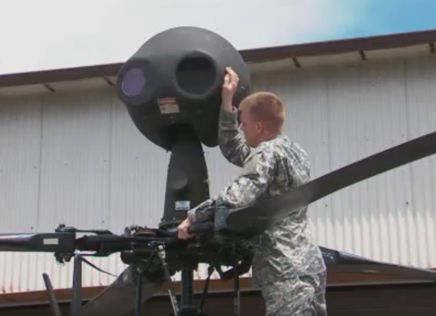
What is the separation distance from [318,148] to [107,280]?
3.04 m

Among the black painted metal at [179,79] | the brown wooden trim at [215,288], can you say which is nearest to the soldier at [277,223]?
the black painted metal at [179,79]

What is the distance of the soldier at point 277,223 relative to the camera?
3211 mm

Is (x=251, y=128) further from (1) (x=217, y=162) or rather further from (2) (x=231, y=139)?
(1) (x=217, y=162)

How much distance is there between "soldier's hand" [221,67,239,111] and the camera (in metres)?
3.65

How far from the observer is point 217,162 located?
11.1 m

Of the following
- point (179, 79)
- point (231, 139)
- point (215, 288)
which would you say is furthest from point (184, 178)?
point (215, 288)

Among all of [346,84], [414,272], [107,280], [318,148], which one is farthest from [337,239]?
[414,272]

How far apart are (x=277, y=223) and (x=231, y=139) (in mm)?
593

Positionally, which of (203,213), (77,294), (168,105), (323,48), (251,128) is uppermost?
(323,48)

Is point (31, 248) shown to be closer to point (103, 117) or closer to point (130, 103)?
point (130, 103)

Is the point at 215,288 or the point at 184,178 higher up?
the point at 184,178

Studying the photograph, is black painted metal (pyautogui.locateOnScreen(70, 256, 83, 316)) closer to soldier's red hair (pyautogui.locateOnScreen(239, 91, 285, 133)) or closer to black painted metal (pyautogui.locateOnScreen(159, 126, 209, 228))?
black painted metal (pyautogui.locateOnScreen(159, 126, 209, 228))

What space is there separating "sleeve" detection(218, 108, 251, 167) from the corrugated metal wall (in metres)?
6.92

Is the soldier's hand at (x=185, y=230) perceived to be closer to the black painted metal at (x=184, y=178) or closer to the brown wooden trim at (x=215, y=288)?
the black painted metal at (x=184, y=178)
